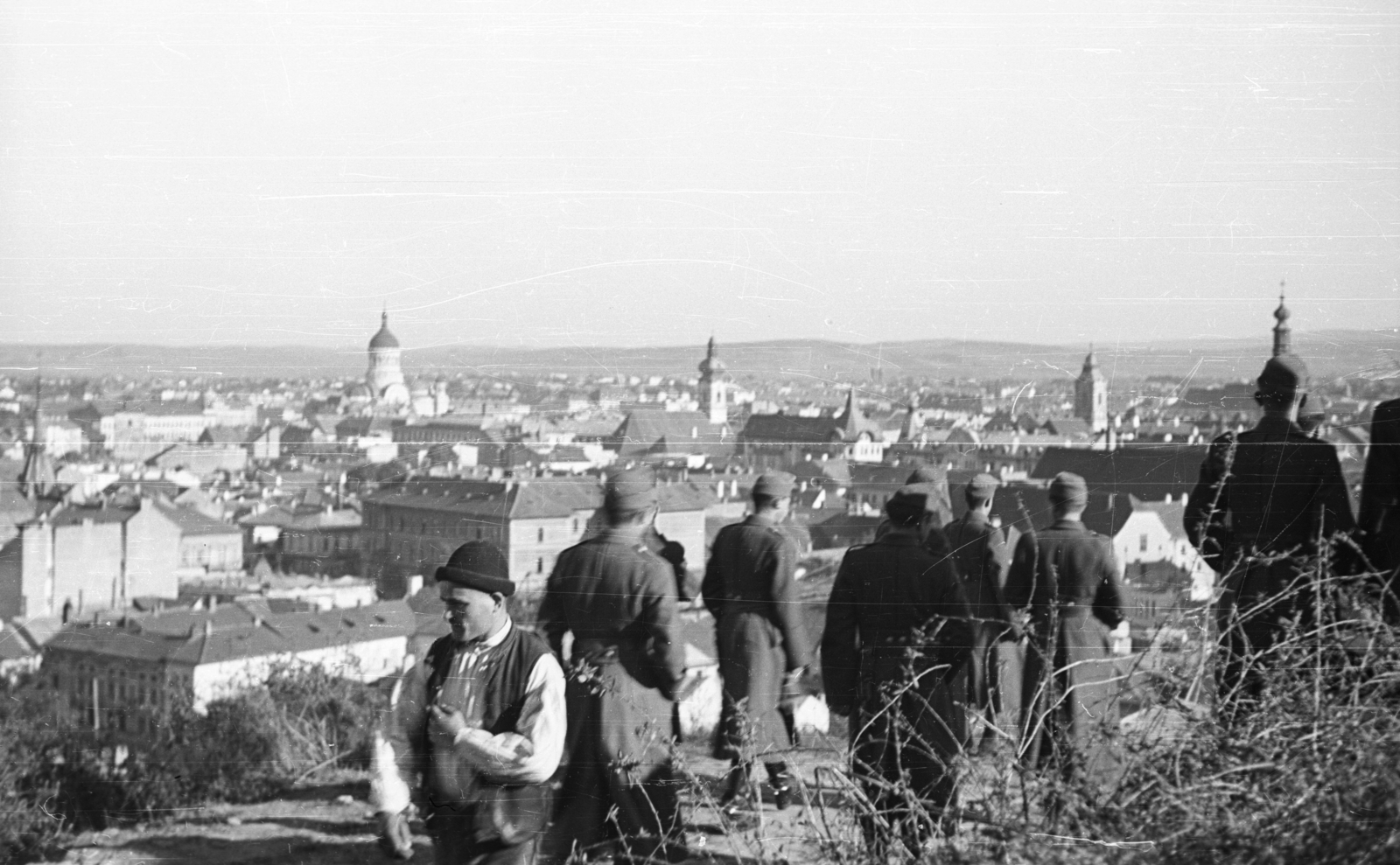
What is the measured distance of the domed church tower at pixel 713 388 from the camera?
2824mm

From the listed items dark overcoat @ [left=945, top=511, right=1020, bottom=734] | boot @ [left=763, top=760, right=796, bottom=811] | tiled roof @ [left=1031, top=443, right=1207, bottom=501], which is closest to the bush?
boot @ [left=763, top=760, right=796, bottom=811]

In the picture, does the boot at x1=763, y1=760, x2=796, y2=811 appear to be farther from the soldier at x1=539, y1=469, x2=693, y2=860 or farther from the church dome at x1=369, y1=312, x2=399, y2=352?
the church dome at x1=369, y1=312, x2=399, y2=352

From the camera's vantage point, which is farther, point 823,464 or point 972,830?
point 823,464

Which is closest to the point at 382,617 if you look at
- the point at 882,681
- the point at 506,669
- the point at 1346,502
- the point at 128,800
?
the point at 506,669

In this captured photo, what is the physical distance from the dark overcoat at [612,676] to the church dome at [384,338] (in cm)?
64

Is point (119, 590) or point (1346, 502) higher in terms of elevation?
point (1346, 502)

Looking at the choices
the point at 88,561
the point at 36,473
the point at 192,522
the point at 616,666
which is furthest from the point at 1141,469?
the point at 36,473

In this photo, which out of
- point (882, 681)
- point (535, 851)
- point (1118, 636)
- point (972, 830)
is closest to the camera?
point (972, 830)

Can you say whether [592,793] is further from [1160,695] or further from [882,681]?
[1160,695]

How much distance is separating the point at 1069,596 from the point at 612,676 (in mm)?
1163

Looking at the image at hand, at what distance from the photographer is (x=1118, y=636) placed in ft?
10.2

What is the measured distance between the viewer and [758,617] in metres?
2.90

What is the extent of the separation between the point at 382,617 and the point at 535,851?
626 mm

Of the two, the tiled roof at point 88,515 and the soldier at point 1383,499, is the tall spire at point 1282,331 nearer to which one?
the soldier at point 1383,499
